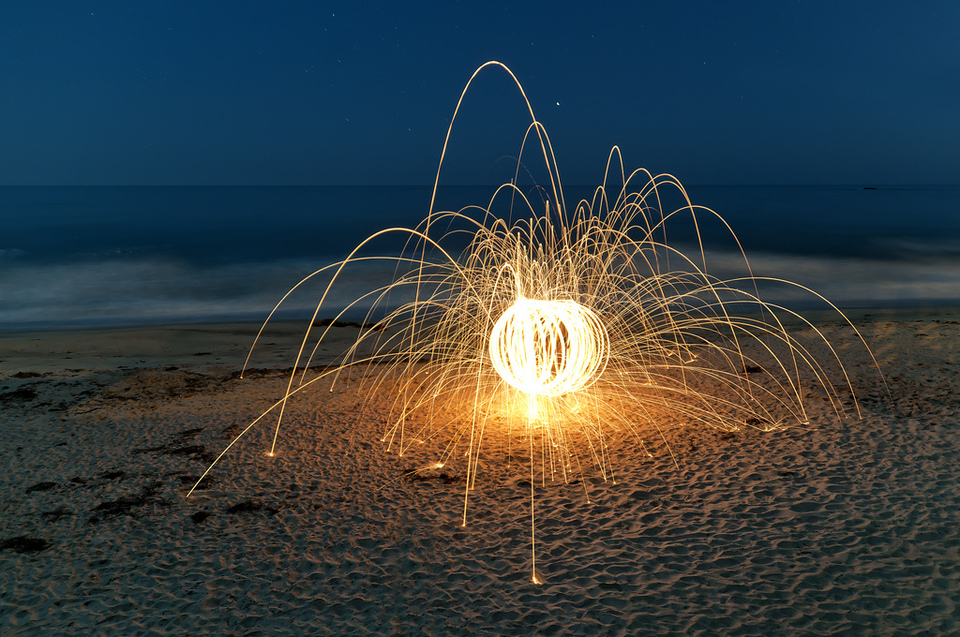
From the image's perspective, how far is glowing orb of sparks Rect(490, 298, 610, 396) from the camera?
5.53 meters

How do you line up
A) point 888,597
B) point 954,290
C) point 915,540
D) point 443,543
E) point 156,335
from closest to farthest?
1. point 888,597
2. point 915,540
3. point 443,543
4. point 156,335
5. point 954,290

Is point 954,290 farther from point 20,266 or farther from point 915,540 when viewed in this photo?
point 20,266

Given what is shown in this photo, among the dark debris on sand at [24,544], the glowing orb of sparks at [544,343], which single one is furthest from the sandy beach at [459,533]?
the glowing orb of sparks at [544,343]

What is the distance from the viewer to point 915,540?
403 cm

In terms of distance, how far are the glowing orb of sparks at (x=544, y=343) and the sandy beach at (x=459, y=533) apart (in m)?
0.82

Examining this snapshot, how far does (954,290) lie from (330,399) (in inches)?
711

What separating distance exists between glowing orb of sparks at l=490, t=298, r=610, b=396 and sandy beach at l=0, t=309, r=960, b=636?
2.70 ft

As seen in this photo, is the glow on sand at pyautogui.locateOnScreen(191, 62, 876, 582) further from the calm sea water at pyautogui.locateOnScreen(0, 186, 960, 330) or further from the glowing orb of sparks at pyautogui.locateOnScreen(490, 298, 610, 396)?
the calm sea water at pyautogui.locateOnScreen(0, 186, 960, 330)

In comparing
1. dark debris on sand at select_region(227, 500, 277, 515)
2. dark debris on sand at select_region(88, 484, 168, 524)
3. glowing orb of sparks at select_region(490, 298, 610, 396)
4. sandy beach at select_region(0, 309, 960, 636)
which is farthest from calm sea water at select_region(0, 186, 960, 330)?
dark debris on sand at select_region(227, 500, 277, 515)

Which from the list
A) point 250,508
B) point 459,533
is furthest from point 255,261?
point 459,533

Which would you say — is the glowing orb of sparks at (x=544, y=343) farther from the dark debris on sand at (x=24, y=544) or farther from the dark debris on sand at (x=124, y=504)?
the dark debris on sand at (x=24, y=544)

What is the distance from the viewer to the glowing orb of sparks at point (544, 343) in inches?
218

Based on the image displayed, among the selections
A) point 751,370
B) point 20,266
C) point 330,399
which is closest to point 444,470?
point 330,399

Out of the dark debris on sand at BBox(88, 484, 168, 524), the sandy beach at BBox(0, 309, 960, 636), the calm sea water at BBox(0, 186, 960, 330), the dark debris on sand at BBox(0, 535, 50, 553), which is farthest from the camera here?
the calm sea water at BBox(0, 186, 960, 330)
